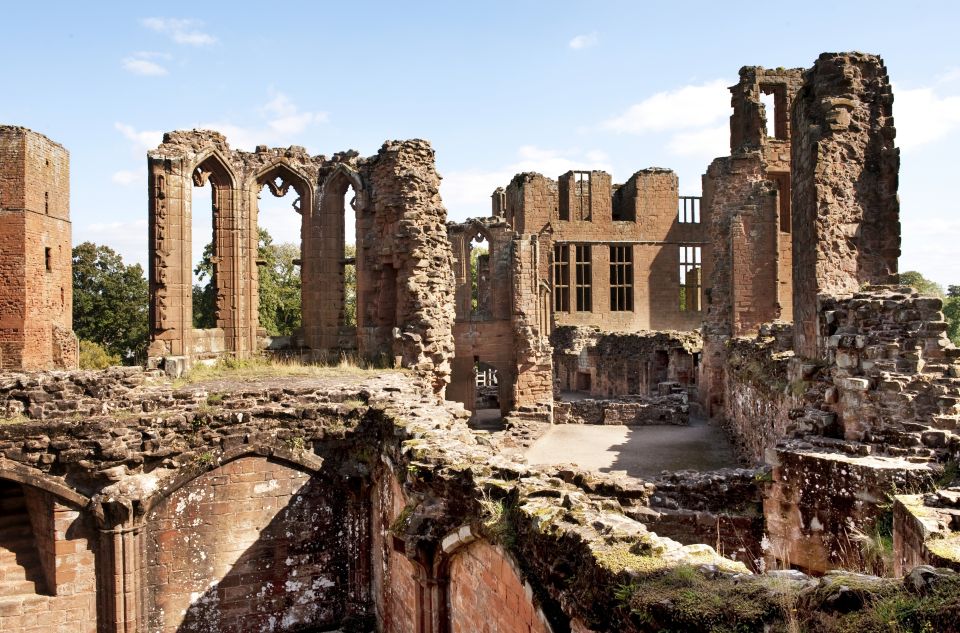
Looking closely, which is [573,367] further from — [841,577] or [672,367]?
[841,577]

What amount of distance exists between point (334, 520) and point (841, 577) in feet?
22.9

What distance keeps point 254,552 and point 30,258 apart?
1865 cm

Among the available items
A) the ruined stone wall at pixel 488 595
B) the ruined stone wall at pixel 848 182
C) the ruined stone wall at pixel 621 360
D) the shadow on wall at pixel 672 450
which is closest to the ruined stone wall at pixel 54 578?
the ruined stone wall at pixel 488 595

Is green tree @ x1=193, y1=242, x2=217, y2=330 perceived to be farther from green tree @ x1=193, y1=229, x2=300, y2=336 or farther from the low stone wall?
the low stone wall

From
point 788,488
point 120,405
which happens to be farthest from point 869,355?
point 120,405

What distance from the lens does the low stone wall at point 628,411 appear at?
20266 mm

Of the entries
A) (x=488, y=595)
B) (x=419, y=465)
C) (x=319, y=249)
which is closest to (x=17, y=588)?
(x=419, y=465)

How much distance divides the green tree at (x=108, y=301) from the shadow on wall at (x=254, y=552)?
26419 millimetres

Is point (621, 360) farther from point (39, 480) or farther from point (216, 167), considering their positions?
point (39, 480)

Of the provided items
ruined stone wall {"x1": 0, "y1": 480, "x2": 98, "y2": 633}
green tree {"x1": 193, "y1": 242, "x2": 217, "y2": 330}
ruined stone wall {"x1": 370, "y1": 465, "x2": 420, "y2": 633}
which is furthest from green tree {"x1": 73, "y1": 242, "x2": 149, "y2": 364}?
ruined stone wall {"x1": 370, "y1": 465, "x2": 420, "y2": 633}

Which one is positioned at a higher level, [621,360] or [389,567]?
[621,360]

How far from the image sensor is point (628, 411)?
20812 millimetres

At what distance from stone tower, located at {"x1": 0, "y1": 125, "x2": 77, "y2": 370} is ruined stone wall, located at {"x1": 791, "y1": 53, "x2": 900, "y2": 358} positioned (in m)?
22.3

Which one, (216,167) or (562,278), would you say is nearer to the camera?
(216,167)
